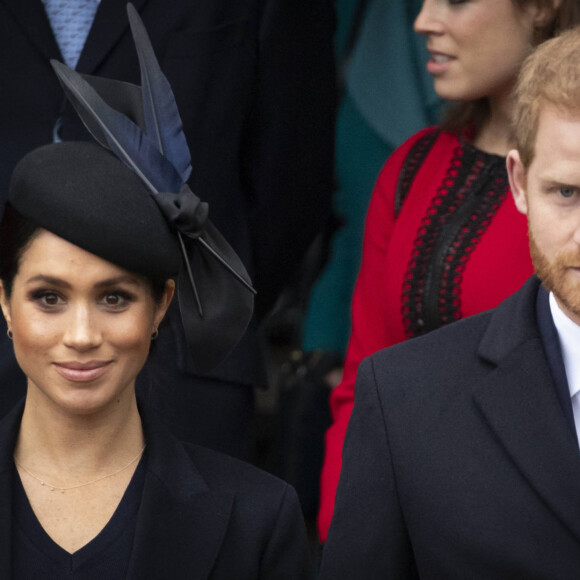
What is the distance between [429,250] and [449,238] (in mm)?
51

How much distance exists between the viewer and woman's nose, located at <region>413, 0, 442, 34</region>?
3.16 metres

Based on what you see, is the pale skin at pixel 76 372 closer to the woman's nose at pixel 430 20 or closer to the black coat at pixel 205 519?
the black coat at pixel 205 519

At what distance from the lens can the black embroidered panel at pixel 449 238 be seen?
9.94ft

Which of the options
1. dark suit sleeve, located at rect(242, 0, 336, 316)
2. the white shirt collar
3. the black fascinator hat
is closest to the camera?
the white shirt collar

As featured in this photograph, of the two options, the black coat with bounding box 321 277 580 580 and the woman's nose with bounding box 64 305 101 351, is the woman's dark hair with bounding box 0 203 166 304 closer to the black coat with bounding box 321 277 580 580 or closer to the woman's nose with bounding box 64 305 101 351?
the woman's nose with bounding box 64 305 101 351

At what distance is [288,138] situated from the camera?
3.48 m

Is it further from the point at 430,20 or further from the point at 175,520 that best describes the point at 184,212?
the point at 430,20

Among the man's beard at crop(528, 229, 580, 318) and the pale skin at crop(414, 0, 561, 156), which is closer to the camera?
the man's beard at crop(528, 229, 580, 318)

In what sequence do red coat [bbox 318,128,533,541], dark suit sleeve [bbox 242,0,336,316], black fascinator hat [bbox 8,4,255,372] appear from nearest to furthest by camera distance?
black fascinator hat [bbox 8,4,255,372], red coat [bbox 318,128,533,541], dark suit sleeve [bbox 242,0,336,316]

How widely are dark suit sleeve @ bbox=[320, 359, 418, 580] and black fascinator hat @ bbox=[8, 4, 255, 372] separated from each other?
33 centimetres

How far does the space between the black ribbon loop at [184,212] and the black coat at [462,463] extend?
0.38 meters

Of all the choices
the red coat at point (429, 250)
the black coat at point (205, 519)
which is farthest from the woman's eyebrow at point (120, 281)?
the red coat at point (429, 250)

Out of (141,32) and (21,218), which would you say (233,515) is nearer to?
(21,218)

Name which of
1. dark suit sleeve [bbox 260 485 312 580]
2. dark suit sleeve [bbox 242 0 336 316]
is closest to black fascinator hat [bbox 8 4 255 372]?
dark suit sleeve [bbox 260 485 312 580]
